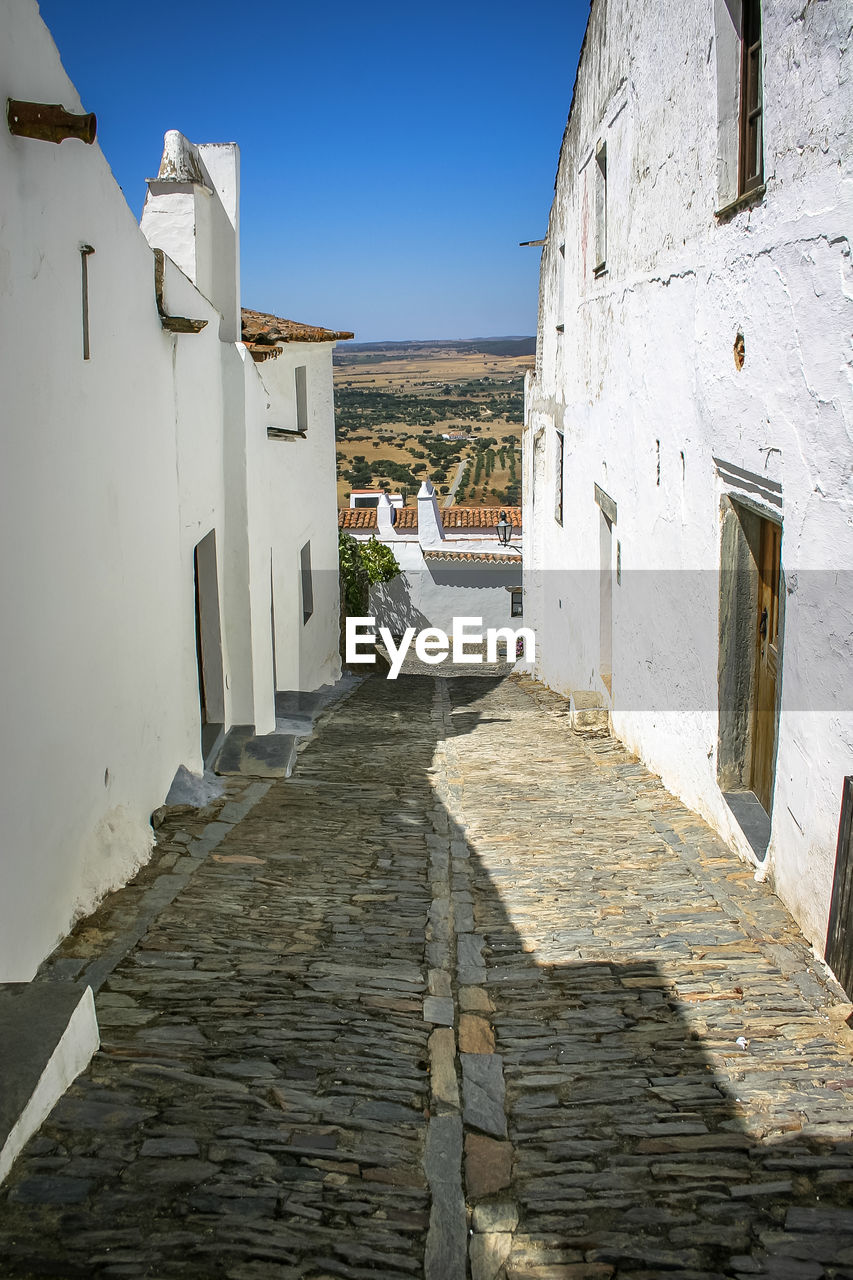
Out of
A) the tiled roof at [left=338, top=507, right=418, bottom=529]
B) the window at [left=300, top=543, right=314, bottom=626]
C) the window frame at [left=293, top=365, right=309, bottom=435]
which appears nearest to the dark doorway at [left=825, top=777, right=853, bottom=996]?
the window at [left=300, top=543, right=314, bottom=626]

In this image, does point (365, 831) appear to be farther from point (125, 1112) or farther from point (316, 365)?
point (316, 365)

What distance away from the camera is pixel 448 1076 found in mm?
3953

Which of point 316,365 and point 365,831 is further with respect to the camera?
point 316,365

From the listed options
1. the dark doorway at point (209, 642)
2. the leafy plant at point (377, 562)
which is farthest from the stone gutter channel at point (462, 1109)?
the leafy plant at point (377, 562)

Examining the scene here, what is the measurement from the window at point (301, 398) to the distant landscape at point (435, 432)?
217 inches

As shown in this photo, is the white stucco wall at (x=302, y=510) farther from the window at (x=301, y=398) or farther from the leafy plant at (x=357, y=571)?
the leafy plant at (x=357, y=571)

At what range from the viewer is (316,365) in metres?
17.0

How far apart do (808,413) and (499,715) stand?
347 inches

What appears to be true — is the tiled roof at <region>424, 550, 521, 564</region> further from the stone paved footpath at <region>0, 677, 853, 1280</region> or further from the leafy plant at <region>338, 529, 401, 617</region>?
the stone paved footpath at <region>0, 677, 853, 1280</region>

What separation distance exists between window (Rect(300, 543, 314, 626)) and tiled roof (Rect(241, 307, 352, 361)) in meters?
3.16

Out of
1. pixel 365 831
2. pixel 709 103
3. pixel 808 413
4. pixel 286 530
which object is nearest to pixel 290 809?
pixel 365 831

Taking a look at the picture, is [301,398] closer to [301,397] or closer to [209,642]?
[301,397]

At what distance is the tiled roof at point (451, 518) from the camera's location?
34844mm

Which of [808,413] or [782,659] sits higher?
[808,413]
